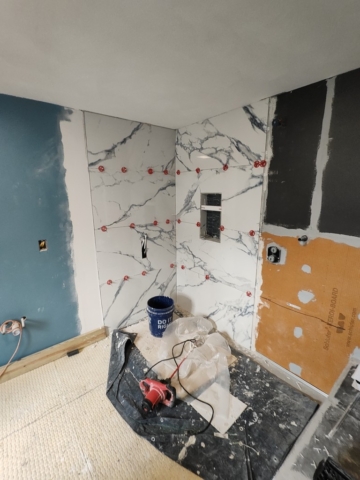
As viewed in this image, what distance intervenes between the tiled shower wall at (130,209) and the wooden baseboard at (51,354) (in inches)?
6.8

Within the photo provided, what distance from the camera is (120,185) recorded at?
2098mm

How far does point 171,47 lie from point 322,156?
42.5 inches

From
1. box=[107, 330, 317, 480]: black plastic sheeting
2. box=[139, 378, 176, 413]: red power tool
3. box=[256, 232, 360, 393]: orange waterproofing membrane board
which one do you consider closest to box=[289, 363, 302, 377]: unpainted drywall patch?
box=[256, 232, 360, 393]: orange waterproofing membrane board

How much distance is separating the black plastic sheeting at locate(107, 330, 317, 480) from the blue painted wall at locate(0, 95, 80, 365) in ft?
2.52

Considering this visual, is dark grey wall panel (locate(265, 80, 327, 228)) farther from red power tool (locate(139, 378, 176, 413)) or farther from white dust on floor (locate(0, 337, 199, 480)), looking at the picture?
white dust on floor (locate(0, 337, 199, 480))

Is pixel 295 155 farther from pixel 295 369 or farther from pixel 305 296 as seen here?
pixel 295 369

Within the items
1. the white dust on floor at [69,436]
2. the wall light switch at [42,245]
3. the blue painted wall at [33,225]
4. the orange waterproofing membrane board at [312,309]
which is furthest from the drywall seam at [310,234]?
the wall light switch at [42,245]

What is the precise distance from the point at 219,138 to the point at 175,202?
2.81ft

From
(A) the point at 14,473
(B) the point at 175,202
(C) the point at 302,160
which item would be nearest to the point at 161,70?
(C) the point at 302,160

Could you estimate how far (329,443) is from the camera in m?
0.79

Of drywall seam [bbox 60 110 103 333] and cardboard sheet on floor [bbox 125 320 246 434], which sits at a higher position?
drywall seam [bbox 60 110 103 333]

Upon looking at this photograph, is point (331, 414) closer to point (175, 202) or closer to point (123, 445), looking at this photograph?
point (123, 445)

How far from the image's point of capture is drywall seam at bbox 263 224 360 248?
1307mm

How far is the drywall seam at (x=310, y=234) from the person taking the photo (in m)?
1.31
